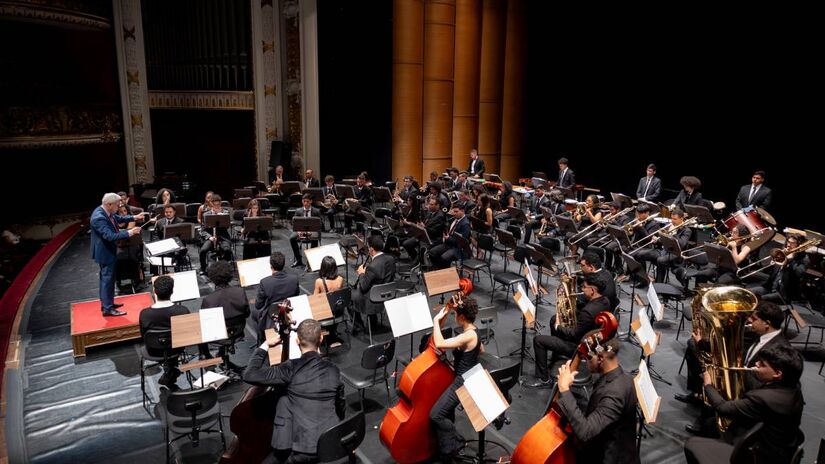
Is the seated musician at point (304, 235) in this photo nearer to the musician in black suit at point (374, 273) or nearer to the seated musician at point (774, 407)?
the musician in black suit at point (374, 273)

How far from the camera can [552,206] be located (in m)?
11.9

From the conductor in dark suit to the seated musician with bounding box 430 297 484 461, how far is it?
489cm

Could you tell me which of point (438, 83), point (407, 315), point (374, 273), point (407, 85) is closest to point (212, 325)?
point (407, 315)

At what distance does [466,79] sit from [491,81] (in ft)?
3.48

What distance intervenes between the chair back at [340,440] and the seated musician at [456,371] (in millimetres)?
927

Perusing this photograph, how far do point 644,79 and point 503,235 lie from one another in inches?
333

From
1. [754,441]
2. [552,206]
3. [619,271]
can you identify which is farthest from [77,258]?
[754,441]

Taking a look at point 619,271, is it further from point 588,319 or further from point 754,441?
point 754,441

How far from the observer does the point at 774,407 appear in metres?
3.98

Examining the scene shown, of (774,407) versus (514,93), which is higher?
(514,93)

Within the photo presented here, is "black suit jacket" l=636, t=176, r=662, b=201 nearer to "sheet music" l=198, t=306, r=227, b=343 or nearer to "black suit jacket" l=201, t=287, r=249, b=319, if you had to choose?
"black suit jacket" l=201, t=287, r=249, b=319

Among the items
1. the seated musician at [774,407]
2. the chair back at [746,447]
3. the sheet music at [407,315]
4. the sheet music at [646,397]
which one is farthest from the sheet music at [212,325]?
the chair back at [746,447]

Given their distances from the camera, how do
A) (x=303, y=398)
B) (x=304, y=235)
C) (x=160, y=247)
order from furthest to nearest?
(x=304, y=235)
(x=160, y=247)
(x=303, y=398)

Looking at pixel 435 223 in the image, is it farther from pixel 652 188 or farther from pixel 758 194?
pixel 758 194
